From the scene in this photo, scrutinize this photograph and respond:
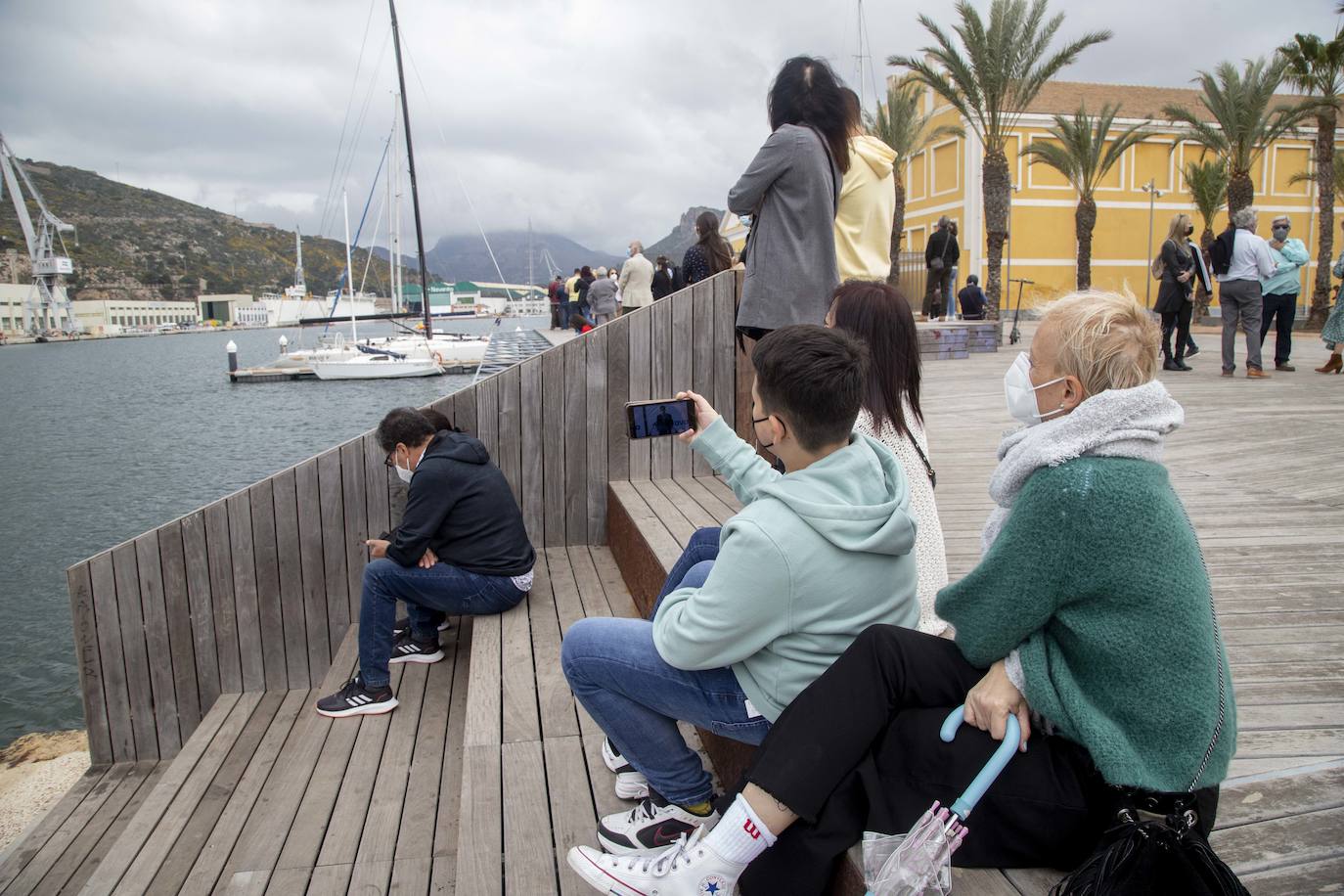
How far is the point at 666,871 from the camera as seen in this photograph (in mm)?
1676

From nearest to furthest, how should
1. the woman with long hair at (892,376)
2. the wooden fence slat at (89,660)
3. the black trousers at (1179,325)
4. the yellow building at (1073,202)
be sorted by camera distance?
the woman with long hair at (892,376) → the wooden fence slat at (89,660) → the black trousers at (1179,325) → the yellow building at (1073,202)

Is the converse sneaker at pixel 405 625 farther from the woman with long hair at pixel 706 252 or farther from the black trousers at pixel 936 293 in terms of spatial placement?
the black trousers at pixel 936 293

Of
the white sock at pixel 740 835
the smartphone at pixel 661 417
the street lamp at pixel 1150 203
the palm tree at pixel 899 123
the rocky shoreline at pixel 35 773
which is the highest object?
the palm tree at pixel 899 123

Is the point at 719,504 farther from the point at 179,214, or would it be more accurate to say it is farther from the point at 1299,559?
the point at 179,214

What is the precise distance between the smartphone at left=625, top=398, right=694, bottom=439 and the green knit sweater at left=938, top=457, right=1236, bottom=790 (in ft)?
3.39

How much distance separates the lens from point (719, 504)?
14.5 ft

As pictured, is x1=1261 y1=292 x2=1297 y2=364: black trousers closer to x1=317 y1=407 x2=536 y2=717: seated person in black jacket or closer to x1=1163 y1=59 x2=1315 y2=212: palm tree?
x1=317 y1=407 x2=536 y2=717: seated person in black jacket

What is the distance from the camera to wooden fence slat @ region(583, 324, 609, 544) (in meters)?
5.09

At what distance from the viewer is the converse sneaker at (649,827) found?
207 centimetres

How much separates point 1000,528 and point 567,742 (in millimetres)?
1651

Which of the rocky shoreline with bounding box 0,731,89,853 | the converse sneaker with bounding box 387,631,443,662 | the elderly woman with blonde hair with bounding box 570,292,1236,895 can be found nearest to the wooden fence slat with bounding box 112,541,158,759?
the rocky shoreline with bounding box 0,731,89,853

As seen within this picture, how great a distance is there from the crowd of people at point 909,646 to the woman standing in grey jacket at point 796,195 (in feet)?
4.97

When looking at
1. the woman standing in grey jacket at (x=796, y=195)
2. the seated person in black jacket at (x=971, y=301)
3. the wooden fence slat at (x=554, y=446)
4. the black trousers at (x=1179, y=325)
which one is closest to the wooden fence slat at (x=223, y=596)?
the wooden fence slat at (x=554, y=446)

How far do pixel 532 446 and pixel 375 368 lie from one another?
38353mm
